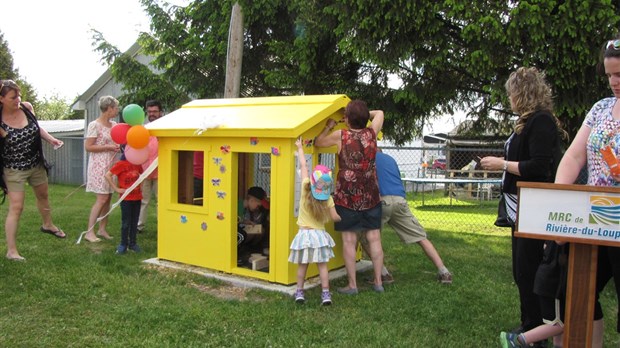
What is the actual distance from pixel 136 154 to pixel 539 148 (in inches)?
172

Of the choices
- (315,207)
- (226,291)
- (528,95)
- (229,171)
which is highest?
(528,95)

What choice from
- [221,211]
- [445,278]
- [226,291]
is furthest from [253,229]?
[445,278]

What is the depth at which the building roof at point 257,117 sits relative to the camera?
4863 mm

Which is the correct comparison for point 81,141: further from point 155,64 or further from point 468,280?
point 468,280

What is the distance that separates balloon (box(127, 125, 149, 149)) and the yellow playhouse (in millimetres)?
104

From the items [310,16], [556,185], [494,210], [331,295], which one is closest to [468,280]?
[331,295]

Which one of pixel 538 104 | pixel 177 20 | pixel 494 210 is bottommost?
pixel 494 210

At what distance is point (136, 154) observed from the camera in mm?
6117

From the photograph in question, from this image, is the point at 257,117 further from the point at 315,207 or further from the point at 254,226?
the point at 254,226

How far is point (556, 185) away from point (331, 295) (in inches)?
107

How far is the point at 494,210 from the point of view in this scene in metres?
13.7

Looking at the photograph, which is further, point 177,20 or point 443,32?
point 177,20

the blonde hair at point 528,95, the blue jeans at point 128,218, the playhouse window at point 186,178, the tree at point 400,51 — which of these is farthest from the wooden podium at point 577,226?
the tree at point 400,51

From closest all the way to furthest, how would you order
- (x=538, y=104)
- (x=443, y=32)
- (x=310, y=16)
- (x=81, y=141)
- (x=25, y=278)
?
(x=538, y=104)
(x=25, y=278)
(x=443, y=32)
(x=310, y=16)
(x=81, y=141)
